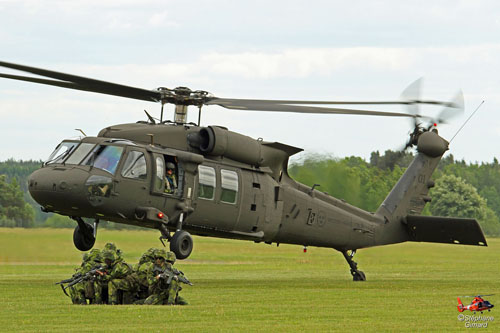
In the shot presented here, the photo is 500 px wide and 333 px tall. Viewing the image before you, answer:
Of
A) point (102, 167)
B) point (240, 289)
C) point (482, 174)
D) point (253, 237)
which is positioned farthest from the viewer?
point (482, 174)

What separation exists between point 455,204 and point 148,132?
256 ft

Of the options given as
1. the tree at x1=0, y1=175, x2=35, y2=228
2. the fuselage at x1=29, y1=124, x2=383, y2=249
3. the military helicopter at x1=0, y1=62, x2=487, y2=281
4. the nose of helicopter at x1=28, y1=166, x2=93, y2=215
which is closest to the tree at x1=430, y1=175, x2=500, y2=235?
the tree at x1=0, y1=175, x2=35, y2=228

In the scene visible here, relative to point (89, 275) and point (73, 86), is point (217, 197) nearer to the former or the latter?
point (73, 86)

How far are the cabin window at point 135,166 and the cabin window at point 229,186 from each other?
2.45 meters

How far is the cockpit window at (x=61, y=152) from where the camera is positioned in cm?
2197

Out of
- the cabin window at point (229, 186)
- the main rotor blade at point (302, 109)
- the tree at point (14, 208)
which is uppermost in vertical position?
the main rotor blade at point (302, 109)

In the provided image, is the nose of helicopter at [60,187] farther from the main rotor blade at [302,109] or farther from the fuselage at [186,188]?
the main rotor blade at [302,109]

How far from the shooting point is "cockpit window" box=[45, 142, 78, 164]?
21969 mm

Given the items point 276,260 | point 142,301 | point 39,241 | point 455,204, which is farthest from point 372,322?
point 455,204

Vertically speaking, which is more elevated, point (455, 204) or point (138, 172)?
point (138, 172)

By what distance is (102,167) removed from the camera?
21.6 m

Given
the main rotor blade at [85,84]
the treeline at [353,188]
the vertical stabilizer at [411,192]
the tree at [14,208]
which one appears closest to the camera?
the main rotor blade at [85,84]

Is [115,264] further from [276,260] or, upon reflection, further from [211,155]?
[276,260]

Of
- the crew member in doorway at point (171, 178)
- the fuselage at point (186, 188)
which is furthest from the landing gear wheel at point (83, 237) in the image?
the crew member in doorway at point (171, 178)
